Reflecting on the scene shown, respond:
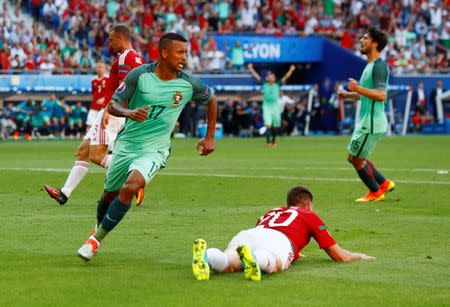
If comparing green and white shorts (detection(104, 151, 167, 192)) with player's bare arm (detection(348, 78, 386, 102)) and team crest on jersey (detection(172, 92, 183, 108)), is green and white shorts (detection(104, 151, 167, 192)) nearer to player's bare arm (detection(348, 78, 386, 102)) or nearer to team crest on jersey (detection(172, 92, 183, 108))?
team crest on jersey (detection(172, 92, 183, 108))

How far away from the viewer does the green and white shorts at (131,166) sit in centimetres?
993

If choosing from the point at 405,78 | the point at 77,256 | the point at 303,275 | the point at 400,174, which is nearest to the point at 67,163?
the point at 400,174

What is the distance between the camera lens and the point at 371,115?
16.5 meters

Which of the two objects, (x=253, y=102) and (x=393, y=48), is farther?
(x=393, y=48)

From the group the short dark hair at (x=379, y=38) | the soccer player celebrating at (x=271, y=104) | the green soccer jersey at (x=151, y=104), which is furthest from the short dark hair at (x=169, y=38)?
the soccer player celebrating at (x=271, y=104)

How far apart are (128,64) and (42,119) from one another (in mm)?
30492

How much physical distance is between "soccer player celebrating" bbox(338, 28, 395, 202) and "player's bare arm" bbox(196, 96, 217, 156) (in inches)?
217

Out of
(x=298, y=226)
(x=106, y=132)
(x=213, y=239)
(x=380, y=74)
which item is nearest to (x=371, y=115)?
(x=380, y=74)

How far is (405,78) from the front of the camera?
50344 millimetres

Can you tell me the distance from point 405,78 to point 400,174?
29346mm

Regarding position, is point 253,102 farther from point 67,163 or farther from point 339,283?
point 339,283

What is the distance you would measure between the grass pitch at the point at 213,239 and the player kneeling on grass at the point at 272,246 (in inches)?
4.6

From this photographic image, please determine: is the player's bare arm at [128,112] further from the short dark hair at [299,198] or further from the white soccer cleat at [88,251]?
the short dark hair at [299,198]

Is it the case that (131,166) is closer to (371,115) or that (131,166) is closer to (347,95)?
(347,95)
